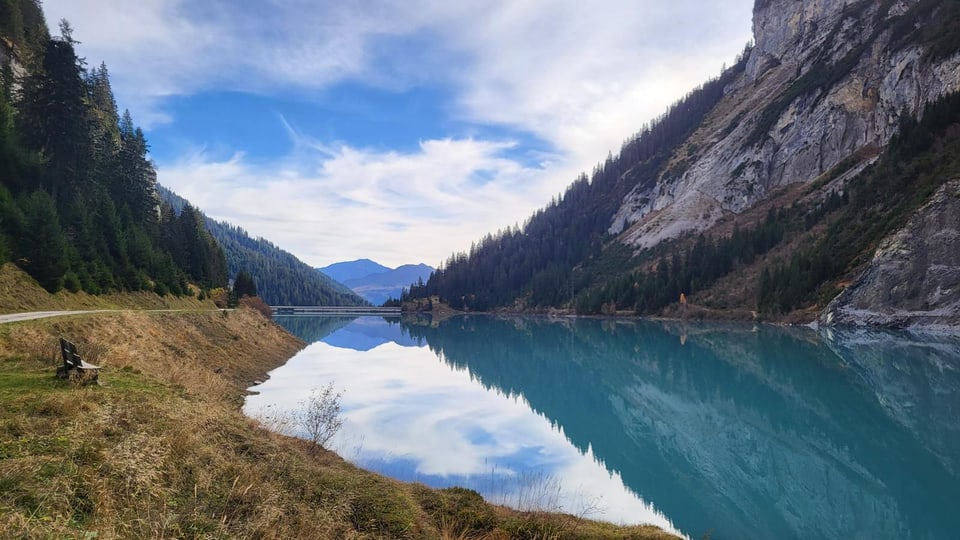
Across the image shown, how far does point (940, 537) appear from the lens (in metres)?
10.5

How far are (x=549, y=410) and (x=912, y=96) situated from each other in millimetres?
95379

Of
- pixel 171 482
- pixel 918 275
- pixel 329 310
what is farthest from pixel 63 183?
pixel 329 310

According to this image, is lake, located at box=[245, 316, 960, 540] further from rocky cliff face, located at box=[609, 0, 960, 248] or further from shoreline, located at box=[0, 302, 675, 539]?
rocky cliff face, located at box=[609, 0, 960, 248]

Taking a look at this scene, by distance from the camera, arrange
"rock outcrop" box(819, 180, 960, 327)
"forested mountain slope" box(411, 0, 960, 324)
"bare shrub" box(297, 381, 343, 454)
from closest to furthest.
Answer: "bare shrub" box(297, 381, 343, 454) → "rock outcrop" box(819, 180, 960, 327) → "forested mountain slope" box(411, 0, 960, 324)

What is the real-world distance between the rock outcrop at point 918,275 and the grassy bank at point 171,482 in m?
53.6

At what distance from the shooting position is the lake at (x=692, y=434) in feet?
42.7


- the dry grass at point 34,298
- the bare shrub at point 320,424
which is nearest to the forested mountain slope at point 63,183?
the dry grass at point 34,298

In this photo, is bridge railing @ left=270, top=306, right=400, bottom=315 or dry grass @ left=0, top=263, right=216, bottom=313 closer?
dry grass @ left=0, top=263, right=216, bottom=313

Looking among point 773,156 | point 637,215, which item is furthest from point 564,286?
point 773,156

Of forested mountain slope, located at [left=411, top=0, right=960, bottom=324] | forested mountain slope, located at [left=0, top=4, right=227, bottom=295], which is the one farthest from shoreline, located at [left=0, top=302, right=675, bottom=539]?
forested mountain slope, located at [left=411, top=0, right=960, bottom=324]

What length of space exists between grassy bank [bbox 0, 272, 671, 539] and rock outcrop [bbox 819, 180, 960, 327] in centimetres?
5359

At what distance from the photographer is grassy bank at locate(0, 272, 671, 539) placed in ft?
19.2

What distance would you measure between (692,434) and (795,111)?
125086 millimetres

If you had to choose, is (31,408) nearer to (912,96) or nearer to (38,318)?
(38,318)
